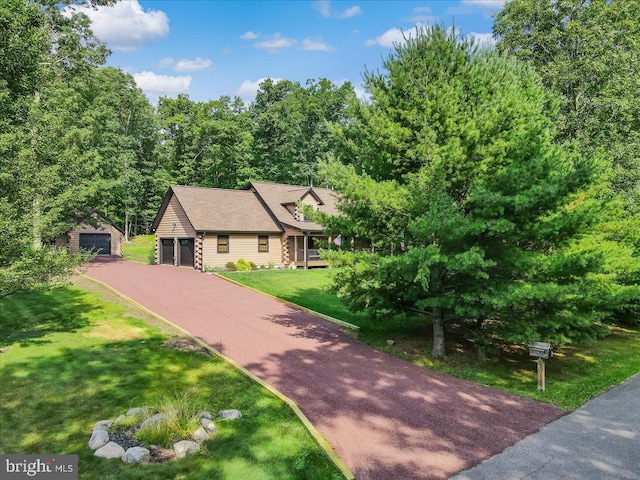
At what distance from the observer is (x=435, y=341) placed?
11383 mm

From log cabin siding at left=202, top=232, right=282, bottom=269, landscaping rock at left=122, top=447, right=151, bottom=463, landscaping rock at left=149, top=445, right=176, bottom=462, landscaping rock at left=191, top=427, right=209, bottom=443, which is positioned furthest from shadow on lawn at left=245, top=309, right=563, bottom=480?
log cabin siding at left=202, top=232, right=282, bottom=269

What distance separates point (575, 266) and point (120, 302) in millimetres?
15254

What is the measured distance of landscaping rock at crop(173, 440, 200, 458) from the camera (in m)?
5.65

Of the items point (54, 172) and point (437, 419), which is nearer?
point (437, 419)

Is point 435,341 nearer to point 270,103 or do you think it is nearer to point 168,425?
point 168,425

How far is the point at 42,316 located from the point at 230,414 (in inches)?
391

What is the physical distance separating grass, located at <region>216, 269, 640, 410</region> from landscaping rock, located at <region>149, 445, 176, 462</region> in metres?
6.57

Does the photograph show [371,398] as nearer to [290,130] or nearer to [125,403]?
[125,403]

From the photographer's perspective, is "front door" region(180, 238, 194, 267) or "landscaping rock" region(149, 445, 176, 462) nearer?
"landscaping rock" region(149, 445, 176, 462)

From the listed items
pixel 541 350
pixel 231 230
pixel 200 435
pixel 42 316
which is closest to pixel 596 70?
pixel 541 350

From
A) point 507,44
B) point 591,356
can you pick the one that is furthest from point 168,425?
point 507,44

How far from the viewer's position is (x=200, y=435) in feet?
19.9

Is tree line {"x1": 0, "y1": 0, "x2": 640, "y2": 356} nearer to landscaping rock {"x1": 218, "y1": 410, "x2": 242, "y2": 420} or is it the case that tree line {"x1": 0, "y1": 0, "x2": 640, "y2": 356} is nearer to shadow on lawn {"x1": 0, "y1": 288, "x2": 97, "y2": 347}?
shadow on lawn {"x1": 0, "y1": 288, "x2": 97, "y2": 347}

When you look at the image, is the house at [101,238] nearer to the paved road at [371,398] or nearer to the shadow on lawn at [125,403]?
the paved road at [371,398]
